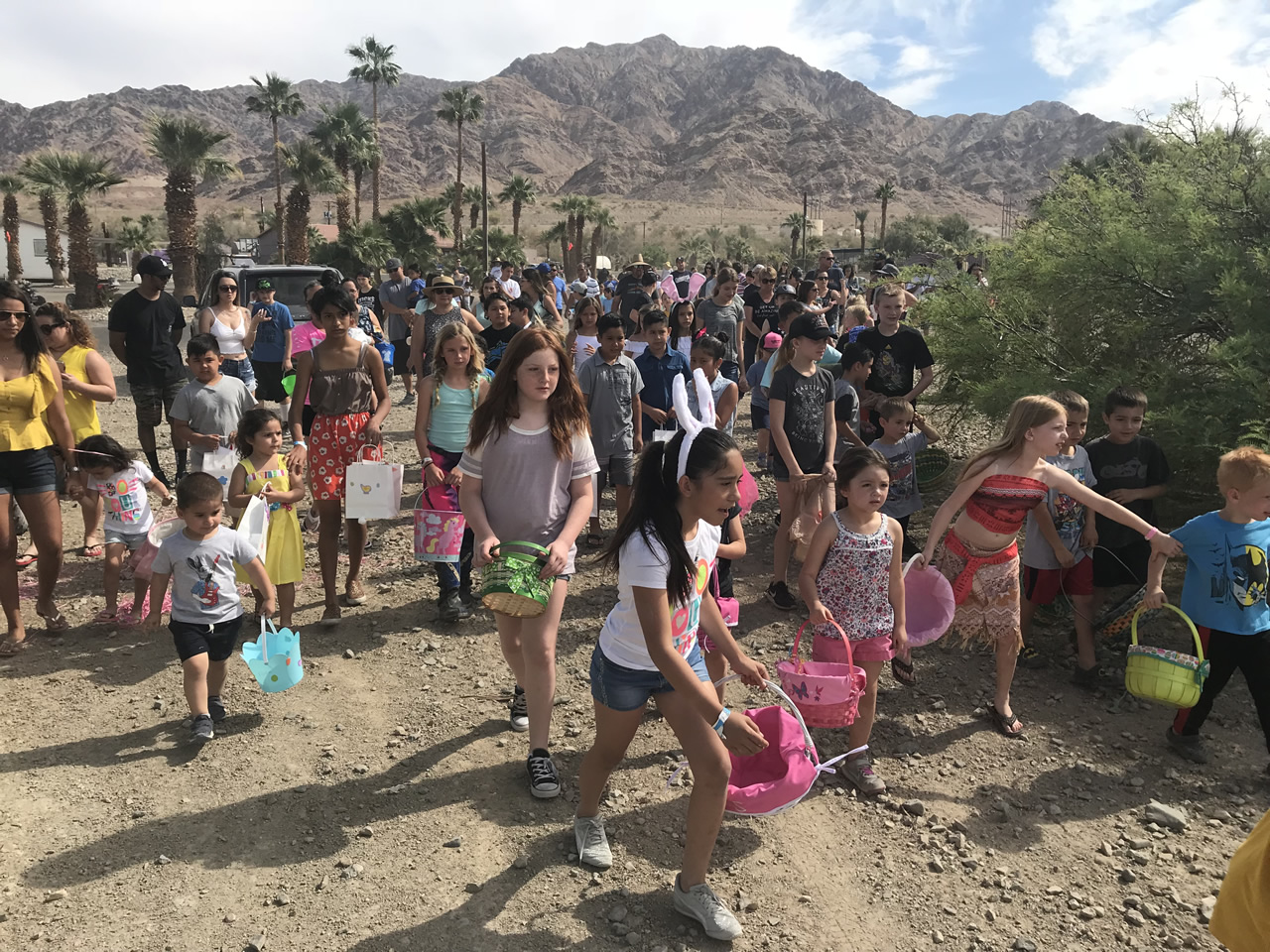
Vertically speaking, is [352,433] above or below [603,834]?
above

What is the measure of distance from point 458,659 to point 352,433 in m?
1.49

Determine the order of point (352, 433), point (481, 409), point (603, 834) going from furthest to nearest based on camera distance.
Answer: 1. point (352, 433)
2. point (481, 409)
3. point (603, 834)

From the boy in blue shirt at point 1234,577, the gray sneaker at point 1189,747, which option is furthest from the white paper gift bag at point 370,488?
the gray sneaker at point 1189,747

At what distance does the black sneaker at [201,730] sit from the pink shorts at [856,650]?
2784 millimetres

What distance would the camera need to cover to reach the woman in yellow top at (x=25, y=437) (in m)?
4.67

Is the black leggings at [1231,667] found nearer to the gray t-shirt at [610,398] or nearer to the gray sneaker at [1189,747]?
the gray sneaker at [1189,747]

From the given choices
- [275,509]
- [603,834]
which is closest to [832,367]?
[275,509]

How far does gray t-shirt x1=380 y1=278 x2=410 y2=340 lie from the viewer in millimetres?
11875

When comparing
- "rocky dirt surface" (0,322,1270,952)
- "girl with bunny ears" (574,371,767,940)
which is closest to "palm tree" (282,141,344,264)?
"rocky dirt surface" (0,322,1270,952)

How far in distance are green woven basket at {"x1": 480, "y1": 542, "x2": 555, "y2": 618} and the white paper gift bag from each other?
2.08 metres

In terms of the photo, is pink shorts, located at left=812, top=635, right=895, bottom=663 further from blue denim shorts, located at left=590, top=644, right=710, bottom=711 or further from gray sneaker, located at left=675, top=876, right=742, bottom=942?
gray sneaker, located at left=675, top=876, right=742, bottom=942

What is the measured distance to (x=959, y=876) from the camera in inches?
134

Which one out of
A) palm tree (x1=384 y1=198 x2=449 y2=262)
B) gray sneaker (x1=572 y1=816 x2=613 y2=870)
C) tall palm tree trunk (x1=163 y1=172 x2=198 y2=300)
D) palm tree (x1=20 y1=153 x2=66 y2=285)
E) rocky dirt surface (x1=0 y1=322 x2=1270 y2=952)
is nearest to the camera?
rocky dirt surface (x1=0 y1=322 x2=1270 y2=952)

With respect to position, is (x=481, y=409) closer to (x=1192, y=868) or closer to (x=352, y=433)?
(x=352, y=433)
